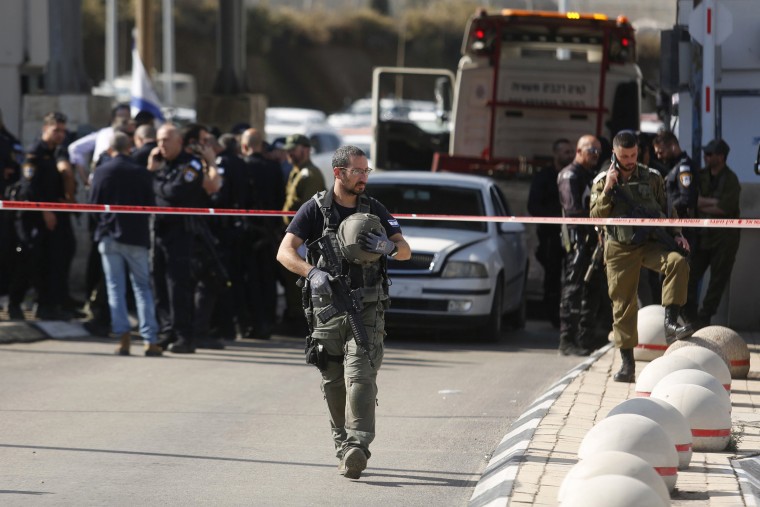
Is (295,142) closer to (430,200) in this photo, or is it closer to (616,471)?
(430,200)

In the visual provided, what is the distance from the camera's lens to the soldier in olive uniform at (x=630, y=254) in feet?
34.7

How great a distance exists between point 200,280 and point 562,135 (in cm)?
824

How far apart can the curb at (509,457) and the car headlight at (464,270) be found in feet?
12.9

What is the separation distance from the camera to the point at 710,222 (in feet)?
34.9

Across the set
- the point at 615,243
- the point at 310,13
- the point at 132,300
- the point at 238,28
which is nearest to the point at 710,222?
the point at 615,243

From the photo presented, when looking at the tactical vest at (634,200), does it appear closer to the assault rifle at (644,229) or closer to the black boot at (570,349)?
the assault rifle at (644,229)

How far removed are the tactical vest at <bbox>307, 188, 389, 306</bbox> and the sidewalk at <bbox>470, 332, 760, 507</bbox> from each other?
111 cm

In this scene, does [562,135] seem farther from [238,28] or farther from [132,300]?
[132,300]

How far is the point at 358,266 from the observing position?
25.8 feet

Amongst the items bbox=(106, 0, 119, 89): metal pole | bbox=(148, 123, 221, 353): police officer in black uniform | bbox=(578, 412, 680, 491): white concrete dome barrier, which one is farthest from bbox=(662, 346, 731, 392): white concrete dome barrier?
bbox=(106, 0, 119, 89): metal pole

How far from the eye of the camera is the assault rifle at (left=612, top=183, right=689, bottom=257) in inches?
415

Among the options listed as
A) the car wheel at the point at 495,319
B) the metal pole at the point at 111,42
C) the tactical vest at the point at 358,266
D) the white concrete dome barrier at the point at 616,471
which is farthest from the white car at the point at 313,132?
the white concrete dome barrier at the point at 616,471

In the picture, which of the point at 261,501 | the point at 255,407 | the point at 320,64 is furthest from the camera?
the point at 320,64

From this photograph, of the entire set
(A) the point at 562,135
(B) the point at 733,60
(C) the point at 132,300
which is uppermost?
(B) the point at 733,60
